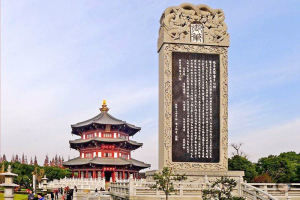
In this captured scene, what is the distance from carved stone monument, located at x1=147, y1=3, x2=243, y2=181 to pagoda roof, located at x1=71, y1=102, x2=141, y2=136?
18.9 metres

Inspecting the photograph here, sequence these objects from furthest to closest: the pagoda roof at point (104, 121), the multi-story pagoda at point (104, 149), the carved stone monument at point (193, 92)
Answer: the pagoda roof at point (104, 121)
the multi-story pagoda at point (104, 149)
the carved stone monument at point (193, 92)

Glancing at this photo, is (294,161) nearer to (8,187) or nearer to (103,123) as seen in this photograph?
(103,123)

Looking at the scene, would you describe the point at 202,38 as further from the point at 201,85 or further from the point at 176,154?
the point at 176,154

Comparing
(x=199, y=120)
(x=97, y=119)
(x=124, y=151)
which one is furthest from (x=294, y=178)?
(x=199, y=120)

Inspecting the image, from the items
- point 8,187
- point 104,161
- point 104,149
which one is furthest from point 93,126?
point 8,187

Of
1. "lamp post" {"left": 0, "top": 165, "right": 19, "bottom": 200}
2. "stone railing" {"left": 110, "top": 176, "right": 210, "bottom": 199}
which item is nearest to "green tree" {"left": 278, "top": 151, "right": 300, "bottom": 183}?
"stone railing" {"left": 110, "top": 176, "right": 210, "bottom": 199}

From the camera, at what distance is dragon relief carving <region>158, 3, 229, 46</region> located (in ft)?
58.4

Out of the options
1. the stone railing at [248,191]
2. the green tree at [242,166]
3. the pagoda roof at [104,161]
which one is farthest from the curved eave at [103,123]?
the stone railing at [248,191]

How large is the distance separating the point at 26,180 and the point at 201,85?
32.1 meters

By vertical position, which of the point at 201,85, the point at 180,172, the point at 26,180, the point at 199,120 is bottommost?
the point at 26,180

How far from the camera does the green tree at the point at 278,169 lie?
3688 centimetres

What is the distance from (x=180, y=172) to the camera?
55.2 ft

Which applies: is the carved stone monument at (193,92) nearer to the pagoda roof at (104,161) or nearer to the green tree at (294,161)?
the pagoda roof at (104,161)

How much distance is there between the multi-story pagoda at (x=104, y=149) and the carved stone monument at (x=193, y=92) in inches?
682
